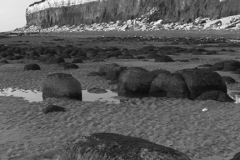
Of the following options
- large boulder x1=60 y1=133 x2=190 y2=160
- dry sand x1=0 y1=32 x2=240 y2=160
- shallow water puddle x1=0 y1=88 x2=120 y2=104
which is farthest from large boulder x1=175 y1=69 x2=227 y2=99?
large boulder x1=60 y1=133 x2=190 y2=160

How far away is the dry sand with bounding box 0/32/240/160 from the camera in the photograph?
732 cm

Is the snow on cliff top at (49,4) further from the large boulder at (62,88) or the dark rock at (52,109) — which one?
the dark rock at (52,109)

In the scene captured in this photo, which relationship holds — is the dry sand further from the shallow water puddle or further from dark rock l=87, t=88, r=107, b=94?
dark rock l=87, t=88, r=107, b=94

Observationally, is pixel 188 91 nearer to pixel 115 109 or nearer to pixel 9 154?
pixel 115 109

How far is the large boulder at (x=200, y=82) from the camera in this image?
12.4 m

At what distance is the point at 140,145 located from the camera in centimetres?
438

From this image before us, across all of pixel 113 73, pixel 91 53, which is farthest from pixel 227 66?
pixel 91 53

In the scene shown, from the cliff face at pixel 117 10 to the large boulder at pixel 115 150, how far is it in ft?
241

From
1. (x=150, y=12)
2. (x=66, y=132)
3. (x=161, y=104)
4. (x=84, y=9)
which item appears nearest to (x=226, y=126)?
(x=161, y=104)

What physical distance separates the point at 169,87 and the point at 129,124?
3.71 metres

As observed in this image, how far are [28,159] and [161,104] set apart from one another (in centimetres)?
578

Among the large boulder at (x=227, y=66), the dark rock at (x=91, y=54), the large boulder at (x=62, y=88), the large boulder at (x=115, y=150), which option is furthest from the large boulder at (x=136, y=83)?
the dark rock at (x=91, y=54)

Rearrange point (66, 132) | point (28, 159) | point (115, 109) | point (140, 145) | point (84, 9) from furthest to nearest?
point (84, 9) → point (115, 109) → point (66, 132) → point (28, 159) → point (140, 145)

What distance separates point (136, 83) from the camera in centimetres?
1294
